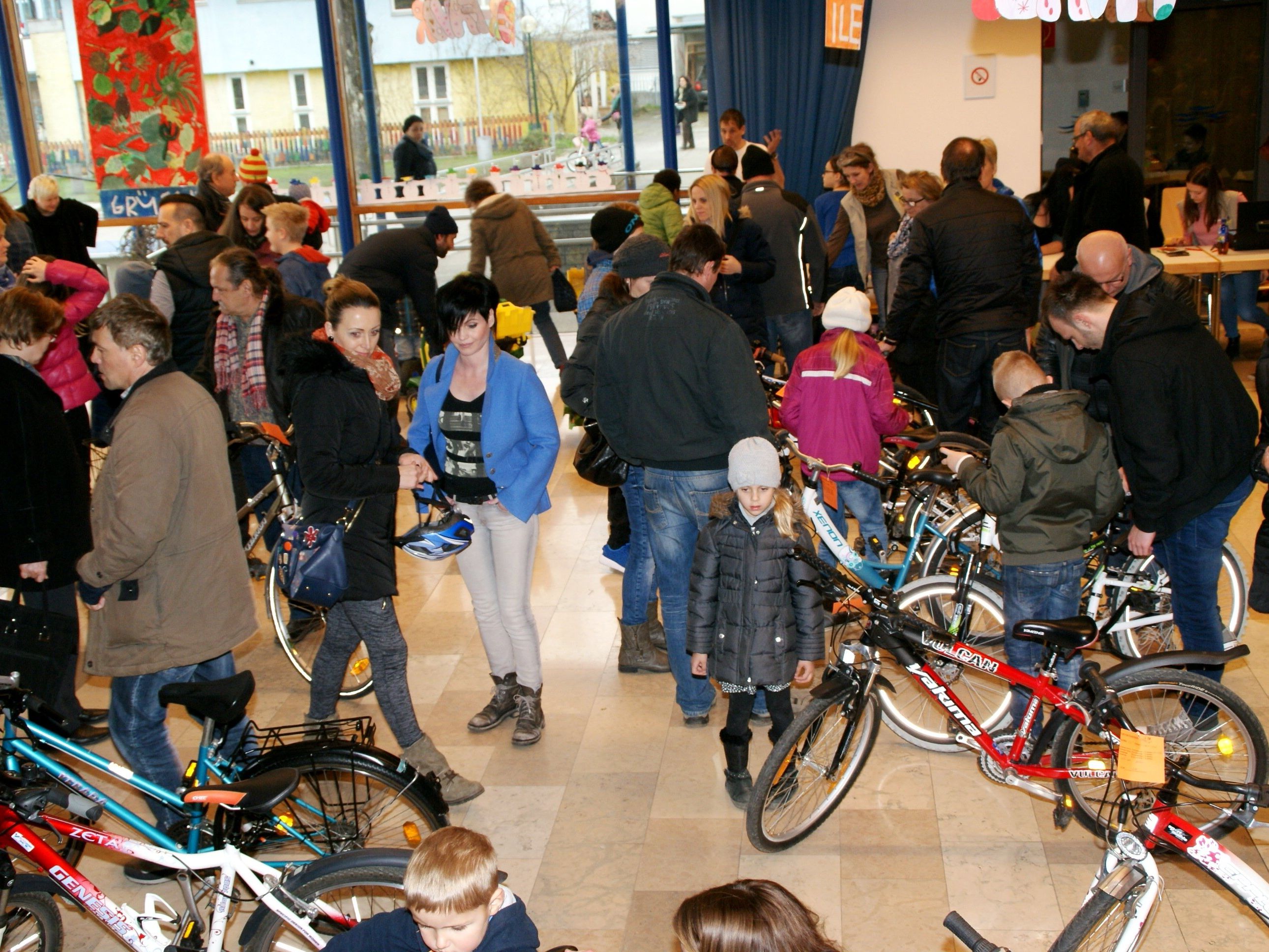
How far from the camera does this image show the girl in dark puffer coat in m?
3.47

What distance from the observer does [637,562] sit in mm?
4590

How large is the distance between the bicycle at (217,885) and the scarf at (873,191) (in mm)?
5983

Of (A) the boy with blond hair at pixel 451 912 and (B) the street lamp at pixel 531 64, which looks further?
(B) the street lamp at pixel 531 64

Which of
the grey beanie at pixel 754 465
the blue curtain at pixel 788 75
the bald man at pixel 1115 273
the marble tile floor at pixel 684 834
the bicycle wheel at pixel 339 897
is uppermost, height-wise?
the blue curtain at pixel 788 75

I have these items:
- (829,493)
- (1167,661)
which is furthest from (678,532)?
(1167,661)

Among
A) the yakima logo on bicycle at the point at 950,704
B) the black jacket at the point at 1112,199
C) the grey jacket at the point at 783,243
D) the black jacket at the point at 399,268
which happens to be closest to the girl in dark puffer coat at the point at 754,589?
the yakima logo on bicycle at the point at 950,704

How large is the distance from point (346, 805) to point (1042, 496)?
A: 2144 mm

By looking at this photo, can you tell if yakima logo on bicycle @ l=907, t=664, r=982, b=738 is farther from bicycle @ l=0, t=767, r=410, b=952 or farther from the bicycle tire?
bicycle @ l=0, t=767, r=410, b=952

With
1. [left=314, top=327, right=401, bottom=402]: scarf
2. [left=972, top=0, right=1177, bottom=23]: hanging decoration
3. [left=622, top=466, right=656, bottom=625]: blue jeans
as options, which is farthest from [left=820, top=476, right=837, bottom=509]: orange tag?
[left=972, top=0, right=1177, bottom=23]: hanging decoration

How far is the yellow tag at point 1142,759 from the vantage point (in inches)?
97.5

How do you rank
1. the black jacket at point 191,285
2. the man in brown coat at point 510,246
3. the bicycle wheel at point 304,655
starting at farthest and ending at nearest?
the man in brown coat at point 510,246
the black jacket at point 191,285
the bicycle wheel at point 304,655

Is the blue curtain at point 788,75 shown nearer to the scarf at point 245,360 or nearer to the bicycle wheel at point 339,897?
the scarf at point 245,360

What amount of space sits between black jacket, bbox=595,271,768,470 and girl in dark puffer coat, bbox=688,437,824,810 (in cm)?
26

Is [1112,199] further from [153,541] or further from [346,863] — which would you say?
[346,863]
